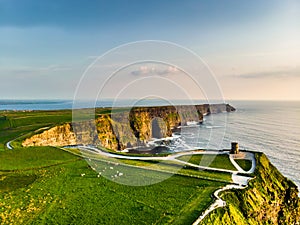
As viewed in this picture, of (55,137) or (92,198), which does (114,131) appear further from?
(92,198)

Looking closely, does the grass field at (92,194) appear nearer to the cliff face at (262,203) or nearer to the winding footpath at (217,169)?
the winding footpath at (217,169)

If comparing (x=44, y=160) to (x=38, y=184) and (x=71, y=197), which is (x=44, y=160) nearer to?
(x=38, y=184)

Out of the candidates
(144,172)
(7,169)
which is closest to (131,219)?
(144,172)

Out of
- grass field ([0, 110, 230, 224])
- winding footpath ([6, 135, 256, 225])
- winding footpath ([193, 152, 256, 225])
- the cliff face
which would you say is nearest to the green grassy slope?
grass field ([0, 110, 230, 224])

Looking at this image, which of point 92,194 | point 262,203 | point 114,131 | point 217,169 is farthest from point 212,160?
point 114,131

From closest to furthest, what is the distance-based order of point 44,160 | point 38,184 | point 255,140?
point 38,184, point 44,160, point 255,140

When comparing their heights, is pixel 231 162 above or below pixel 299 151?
above
